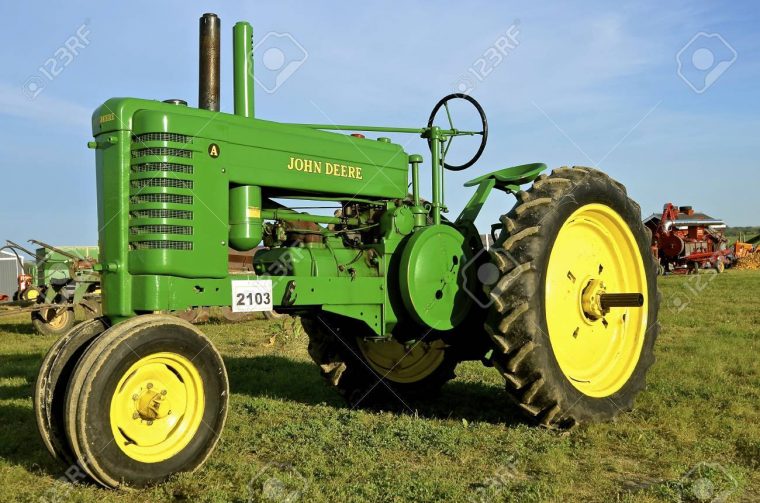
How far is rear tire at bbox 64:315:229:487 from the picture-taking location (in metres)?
3.49

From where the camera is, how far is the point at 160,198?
4094mm

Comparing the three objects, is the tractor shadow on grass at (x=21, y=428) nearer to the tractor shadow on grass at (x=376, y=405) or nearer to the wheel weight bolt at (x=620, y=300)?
the tractor shadow on grass at (x=376, y=405)

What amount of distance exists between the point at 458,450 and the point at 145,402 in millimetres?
1951

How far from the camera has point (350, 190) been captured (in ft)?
17.4

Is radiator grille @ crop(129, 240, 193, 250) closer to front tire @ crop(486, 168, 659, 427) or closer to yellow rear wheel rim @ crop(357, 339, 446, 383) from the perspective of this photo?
front tire @ crop(486, 168, 659, 427)

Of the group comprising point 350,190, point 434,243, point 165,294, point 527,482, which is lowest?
point 527,482

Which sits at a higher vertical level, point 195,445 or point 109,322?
point 109,322

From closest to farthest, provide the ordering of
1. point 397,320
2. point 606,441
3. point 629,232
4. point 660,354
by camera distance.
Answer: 1. point 606,441
2. point 397,320
3. point 629,232
4. point 660,354

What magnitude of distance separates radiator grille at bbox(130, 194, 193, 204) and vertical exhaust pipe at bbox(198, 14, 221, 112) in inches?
29.5

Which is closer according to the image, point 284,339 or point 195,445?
point 195,445

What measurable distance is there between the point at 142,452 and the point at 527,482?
2.08m

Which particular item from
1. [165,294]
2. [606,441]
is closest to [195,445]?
[165,294]

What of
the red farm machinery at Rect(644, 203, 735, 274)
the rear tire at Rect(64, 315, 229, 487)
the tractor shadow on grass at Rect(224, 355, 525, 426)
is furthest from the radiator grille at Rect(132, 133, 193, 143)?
the red farm machinery at Rect(644, 203, 735, 274)

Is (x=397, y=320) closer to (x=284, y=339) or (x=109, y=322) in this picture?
(x=109, y=322)
